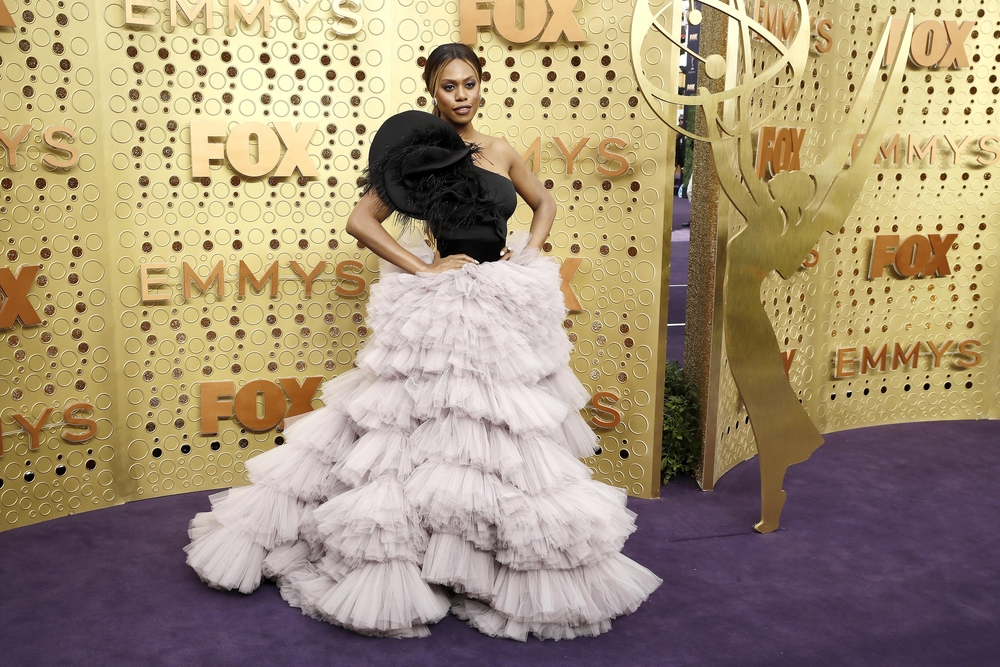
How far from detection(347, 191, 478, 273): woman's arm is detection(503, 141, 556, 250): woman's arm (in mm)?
463

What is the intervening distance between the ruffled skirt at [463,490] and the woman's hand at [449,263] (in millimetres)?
44

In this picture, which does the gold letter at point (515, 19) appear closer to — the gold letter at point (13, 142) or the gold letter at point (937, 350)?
the gold letter at point (13, 142)

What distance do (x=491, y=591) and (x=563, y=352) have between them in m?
0.92

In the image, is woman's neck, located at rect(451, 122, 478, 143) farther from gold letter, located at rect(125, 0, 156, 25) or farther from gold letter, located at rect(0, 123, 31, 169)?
gold letter, located at rect(0, 123, 31, 169)

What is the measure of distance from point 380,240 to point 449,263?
0.87 ft

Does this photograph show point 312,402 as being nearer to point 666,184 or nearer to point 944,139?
point 666,184

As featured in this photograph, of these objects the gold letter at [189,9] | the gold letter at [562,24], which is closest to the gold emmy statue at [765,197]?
the gold letter at [562,24]

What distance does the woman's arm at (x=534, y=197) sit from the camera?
3.51 metres

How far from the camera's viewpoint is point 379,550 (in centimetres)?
294

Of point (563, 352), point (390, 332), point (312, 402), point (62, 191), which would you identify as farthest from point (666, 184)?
point (62, 191)

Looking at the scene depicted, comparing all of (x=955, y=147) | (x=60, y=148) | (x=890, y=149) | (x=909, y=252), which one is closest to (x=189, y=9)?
(x=60, y=148)

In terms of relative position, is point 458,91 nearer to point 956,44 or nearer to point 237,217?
point 237,217

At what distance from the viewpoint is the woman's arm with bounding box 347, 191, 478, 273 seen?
3.14 meters

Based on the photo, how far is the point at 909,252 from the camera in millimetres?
5441
